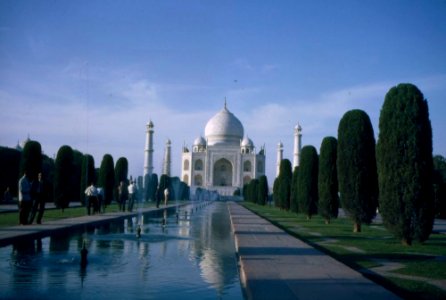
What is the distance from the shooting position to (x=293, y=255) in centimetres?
603

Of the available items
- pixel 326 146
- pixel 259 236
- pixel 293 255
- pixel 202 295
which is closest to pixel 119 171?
pixel 326 146

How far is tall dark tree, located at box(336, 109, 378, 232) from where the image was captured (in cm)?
1130

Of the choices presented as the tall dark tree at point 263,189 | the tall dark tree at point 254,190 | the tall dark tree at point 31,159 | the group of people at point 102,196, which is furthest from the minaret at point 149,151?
the tall dark tree at point 31,159

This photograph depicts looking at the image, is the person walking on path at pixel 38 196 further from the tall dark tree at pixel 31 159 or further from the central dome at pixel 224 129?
the central dome at pixel 224 129

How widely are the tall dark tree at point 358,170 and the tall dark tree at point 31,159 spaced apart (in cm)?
989

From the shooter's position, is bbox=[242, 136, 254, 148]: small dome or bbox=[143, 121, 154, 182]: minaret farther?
bbox=[242, 136, 254, 148]: small dome

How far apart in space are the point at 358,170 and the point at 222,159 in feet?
156

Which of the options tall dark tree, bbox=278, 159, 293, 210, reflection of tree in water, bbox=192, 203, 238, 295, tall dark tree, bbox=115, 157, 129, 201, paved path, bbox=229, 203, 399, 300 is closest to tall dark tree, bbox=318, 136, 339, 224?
reflection of tree in water, bbox=192, 203, 238, 295

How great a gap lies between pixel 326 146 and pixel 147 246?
27.3ft

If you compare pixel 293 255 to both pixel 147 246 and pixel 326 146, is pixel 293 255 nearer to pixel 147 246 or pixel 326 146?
pixel 147 246

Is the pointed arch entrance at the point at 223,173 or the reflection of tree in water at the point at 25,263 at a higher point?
the pointed arch entrance at the point at 223,173

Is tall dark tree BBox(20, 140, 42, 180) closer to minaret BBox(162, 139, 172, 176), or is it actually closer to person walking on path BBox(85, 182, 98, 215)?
person walking on path BBox(85, 182, 98, 215)

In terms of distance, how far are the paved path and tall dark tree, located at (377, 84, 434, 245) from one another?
2.74 metres

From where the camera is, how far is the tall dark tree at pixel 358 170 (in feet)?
37.1
